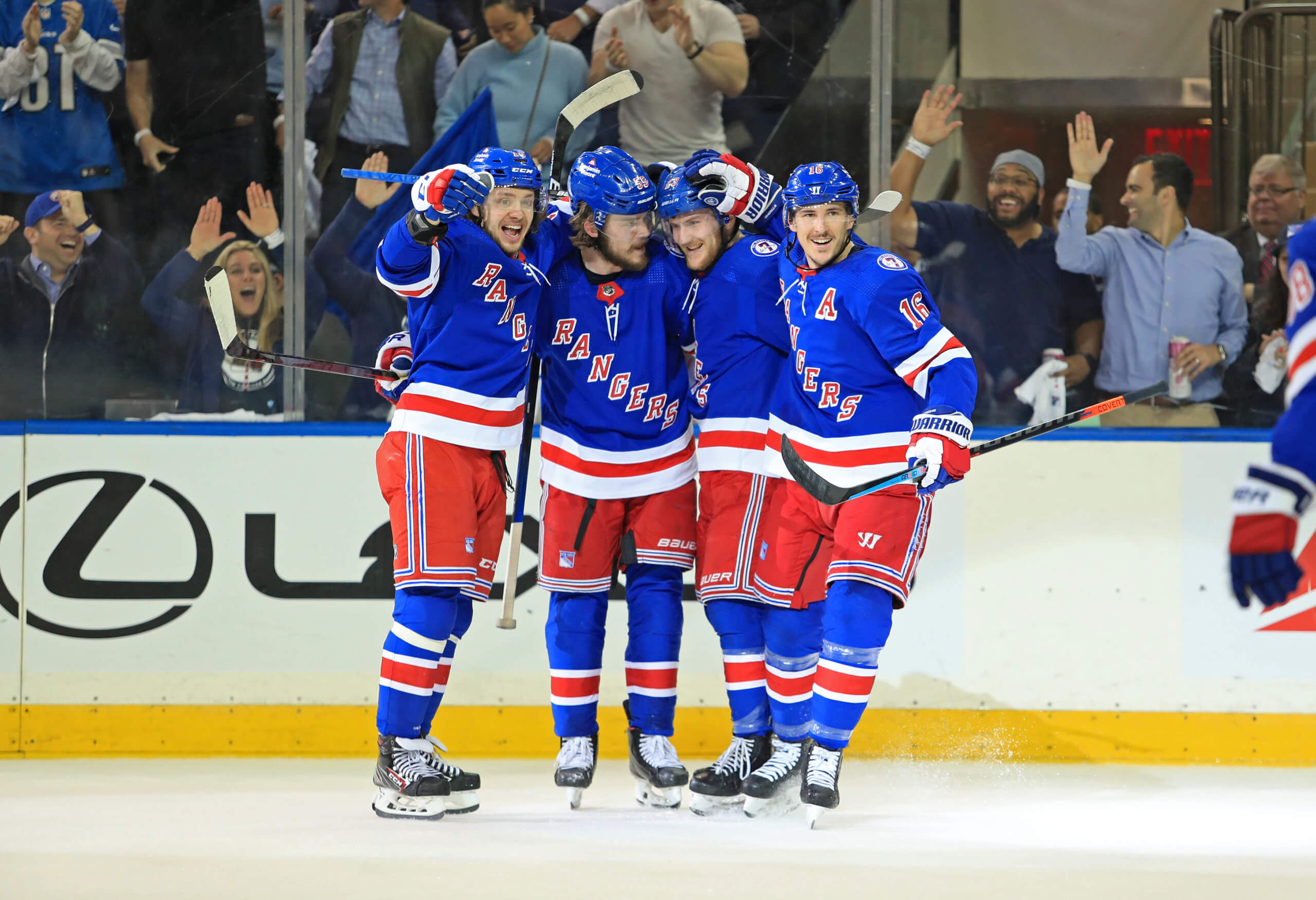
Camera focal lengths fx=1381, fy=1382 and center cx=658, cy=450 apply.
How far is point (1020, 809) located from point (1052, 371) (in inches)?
60.9

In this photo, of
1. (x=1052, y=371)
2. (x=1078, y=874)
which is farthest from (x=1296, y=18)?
(x=1078, y=874)

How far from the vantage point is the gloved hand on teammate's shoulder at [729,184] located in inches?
128

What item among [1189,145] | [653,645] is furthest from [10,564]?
[1189,145]

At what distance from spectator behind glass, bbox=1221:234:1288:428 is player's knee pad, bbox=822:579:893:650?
5.79 feet

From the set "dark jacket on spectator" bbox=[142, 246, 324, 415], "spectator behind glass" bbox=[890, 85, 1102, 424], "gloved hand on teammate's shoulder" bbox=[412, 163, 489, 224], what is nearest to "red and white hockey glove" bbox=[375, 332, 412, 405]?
"gloved hand on teammate's shoulder" bbox=[412, 163, 489, 224]

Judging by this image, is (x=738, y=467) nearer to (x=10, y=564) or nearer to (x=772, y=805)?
(x=772, y=805)

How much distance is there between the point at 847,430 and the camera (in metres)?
3.11

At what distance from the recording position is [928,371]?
9.80ft

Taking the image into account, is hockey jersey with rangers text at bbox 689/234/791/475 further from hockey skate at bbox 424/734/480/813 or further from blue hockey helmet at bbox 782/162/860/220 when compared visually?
hockey skate at bbox 424/734/480/813

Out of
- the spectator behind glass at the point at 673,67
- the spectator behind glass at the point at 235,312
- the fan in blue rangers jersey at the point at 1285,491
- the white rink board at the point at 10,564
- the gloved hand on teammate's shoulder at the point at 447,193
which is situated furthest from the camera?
the spectator behind glass at the point at 673,67

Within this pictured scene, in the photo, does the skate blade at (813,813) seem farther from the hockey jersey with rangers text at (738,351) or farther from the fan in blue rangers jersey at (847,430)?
the hockey jersey with rangers text at (738,351)

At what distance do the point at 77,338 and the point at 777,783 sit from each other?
2.62 meters

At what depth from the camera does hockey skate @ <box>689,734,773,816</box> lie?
315 centimetres

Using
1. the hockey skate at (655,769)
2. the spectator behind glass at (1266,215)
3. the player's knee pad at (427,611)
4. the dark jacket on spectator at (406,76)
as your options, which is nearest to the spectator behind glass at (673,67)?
the dark jacket on spectator at (406,76)
